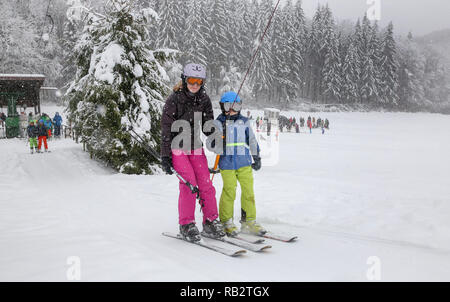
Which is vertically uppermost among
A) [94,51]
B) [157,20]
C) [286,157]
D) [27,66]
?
[27,66]

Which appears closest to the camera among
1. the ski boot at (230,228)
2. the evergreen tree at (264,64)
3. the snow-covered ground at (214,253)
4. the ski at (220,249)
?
the snow-covered ground at (214,253)

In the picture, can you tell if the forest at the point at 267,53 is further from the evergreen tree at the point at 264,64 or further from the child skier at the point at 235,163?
the child skier at the point at 235,163

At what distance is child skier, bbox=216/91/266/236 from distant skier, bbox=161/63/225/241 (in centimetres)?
29

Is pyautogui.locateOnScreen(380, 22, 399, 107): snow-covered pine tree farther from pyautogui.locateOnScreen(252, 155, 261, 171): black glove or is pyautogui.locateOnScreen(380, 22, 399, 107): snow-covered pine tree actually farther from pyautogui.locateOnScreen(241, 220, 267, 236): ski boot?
pyautogui.locateOnScreen(241, 220, 267, 236): ski boot

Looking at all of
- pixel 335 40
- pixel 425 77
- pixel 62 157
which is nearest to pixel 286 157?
pixel 62 157

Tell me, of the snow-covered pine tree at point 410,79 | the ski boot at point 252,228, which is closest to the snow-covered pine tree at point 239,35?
the snow-covered pine tree at point 410,79

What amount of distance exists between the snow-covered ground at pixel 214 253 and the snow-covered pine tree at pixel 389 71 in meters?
62.7

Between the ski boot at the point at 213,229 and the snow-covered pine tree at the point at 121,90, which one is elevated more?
the snow-covered pine tree at the point at 121,90

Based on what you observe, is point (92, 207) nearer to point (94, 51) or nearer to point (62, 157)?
A: point (94, 51)

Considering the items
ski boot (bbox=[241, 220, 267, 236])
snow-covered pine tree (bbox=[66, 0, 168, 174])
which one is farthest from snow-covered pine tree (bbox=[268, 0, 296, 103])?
ski boot (bbox=[241, 220, 267, 236])

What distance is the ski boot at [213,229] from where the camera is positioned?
4.82 m

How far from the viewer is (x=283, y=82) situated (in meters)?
62.8

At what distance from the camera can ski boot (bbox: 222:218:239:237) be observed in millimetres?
4975
